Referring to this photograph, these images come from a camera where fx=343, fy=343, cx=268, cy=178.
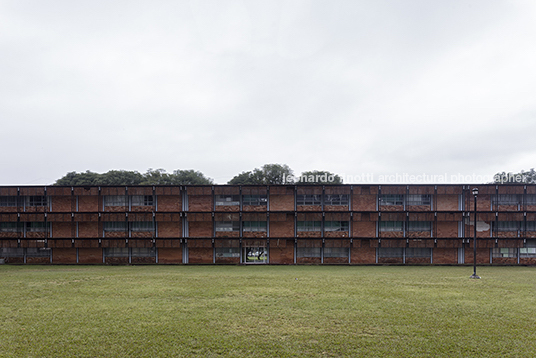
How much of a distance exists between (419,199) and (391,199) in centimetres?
288

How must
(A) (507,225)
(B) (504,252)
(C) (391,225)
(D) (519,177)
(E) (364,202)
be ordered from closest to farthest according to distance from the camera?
(B) (504,252) < (A) (507,225) < (E) (364,202) < (C) (391,225) < (D) (519,177)

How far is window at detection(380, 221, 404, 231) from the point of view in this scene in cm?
3500

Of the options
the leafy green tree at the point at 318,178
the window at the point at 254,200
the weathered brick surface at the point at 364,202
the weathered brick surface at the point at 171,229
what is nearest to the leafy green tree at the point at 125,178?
the leafy green tree at the point at 318,178

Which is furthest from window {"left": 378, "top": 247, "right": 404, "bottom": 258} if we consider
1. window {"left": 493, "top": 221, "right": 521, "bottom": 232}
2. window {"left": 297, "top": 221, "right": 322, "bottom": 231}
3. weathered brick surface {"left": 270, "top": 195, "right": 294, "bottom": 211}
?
weathered brick surface {"left": 270, "top": 195, "right": 294, "bottom": 211}

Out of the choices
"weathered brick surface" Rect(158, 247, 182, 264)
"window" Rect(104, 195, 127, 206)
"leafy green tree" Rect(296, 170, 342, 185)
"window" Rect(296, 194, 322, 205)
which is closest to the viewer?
"weathered brick surface" Rect(158, 247, 182, 264)

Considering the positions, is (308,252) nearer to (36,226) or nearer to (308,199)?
(308,199)

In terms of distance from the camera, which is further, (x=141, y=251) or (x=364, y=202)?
(x=141, y=251)

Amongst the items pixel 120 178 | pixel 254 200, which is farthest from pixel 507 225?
pixel 120 178

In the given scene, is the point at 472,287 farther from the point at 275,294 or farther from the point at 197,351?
the point at 197,351

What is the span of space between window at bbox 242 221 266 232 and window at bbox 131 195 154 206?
32.5 feet

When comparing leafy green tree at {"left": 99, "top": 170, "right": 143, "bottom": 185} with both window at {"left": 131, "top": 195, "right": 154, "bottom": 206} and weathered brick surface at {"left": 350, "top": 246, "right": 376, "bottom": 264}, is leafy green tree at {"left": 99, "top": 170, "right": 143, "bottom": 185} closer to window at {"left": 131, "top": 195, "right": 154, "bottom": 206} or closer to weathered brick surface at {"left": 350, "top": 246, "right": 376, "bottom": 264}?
window at {"left": 131, "top": 195, "right": 154, "bottom": 206}

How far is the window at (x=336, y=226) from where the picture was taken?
35219 millimetres

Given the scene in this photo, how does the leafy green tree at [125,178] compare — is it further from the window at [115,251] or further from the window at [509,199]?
the window at [509,199]

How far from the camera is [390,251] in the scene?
35.2 meters
